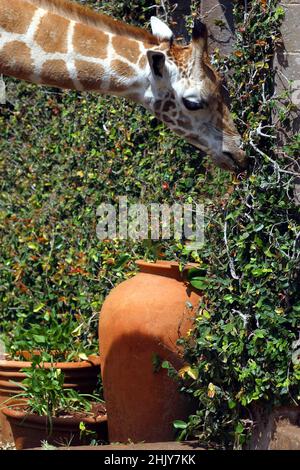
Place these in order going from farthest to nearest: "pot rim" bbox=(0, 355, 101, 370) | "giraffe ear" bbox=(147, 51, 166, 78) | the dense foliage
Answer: "pot rim" bbox=(0, 355, 101, 370)
"giraffe ear" bbox=(147, 51, 166, 78)
the dense foliage

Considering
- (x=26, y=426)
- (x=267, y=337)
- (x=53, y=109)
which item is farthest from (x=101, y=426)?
(x=53, y=109)

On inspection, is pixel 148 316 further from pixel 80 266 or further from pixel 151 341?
pixel 80 266

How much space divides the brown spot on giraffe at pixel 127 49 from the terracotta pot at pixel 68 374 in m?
1.95

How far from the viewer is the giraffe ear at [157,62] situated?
552 cm

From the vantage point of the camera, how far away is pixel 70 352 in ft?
21.5

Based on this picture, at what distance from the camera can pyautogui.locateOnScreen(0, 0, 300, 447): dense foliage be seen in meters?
4.87

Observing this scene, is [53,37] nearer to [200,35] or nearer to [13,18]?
[13,18]

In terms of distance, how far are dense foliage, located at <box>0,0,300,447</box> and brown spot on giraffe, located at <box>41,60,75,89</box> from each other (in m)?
0.80

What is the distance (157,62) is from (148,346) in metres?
1.58

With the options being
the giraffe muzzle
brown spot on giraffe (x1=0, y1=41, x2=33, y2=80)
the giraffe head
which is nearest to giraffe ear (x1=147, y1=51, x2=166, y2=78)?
the giraffe head

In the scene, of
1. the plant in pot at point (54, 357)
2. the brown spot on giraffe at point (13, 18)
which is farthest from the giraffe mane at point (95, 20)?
the plant in pot at point (54, 357)

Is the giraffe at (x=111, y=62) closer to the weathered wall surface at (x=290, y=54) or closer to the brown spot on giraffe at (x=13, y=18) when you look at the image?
the brown spot on giraffe at (x=13, y=18)

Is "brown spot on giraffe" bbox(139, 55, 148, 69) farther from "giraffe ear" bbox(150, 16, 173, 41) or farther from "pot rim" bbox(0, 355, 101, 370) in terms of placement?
"pot rim" bbox(0, 355, 101, 370)

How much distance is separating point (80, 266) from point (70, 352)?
2.15 feet
